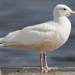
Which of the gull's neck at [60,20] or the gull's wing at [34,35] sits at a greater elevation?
the gull's neck at [60,20]

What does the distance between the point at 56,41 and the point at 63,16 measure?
0.79m

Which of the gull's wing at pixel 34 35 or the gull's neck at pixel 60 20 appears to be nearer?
the gull's wing at pixel 34 35

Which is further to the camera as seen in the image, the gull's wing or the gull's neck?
the gull's neck

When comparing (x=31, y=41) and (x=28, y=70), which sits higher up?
(x=31, y=41)

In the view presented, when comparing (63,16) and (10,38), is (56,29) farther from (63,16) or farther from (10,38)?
(10,38)

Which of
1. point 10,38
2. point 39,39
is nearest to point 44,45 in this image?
point 39,39

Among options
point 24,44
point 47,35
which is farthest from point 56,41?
point 24,44

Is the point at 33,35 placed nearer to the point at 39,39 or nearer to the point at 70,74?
the point at 39,39

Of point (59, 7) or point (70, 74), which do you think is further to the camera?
point (59, 7)

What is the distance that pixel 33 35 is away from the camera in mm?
9828

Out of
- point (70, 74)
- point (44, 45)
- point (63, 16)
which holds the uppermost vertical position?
point (63, 16)

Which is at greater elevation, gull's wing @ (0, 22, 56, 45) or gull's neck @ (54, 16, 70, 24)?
gull's neck @ (54, 16, 70, 24)

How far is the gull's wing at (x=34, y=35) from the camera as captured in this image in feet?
31.7

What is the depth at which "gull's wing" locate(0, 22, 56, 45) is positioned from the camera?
9.67 m
